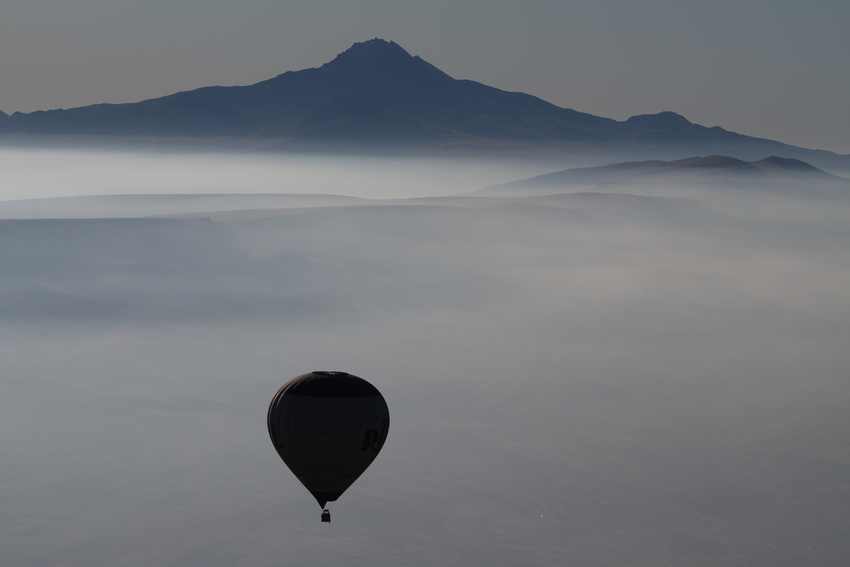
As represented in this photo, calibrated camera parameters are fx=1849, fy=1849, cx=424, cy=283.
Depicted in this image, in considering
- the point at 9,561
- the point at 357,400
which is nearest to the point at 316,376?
the point at 357,400

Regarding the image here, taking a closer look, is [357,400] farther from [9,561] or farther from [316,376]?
[9,561]

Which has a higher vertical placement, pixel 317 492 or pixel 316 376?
pixel 316 376

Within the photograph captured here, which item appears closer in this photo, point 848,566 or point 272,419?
point 272,419

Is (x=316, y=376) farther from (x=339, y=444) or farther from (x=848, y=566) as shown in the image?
(x=848, y=566)

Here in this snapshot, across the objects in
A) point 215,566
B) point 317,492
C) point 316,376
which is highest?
point 316,376

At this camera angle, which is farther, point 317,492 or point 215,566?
point 215,566

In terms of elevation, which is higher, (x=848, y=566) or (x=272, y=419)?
(x=272, y=419)
